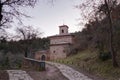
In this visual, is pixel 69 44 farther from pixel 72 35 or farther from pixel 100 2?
pixel 100 2

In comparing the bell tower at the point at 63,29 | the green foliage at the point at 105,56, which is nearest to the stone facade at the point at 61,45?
the bell tower at the point at 63,29

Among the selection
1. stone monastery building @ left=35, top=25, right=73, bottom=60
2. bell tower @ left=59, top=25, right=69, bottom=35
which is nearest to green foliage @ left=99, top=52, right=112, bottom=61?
stone monastery building @ left=35, top=25, right=73, bottom=60

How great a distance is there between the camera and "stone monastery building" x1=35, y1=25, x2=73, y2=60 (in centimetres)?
5803

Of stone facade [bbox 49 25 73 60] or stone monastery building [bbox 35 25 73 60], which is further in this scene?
stone monastery building [bbox 35 25 73 60]

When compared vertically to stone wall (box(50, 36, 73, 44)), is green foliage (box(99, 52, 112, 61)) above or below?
below

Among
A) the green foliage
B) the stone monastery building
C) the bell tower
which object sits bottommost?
the green foliage

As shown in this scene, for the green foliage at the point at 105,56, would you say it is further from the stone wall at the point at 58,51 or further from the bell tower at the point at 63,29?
the bell tower at the point at 63,29

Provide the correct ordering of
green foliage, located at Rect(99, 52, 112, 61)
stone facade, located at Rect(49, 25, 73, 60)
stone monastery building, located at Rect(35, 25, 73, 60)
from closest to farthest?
green foliage, located at Rect(99, 52, 112, 61) < stone facade, located at Rect(49, 25, 73, 60) < stone monastery building, located at Rect(35, 25, 73, 60)

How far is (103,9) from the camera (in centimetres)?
2380

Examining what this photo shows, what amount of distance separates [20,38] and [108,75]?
→ 125 feet

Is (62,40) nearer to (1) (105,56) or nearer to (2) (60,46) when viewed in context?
(2) (60,46)

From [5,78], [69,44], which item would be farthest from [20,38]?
[5,78]

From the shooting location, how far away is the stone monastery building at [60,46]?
5803cm

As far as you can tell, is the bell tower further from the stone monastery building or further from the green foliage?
the green foliage
